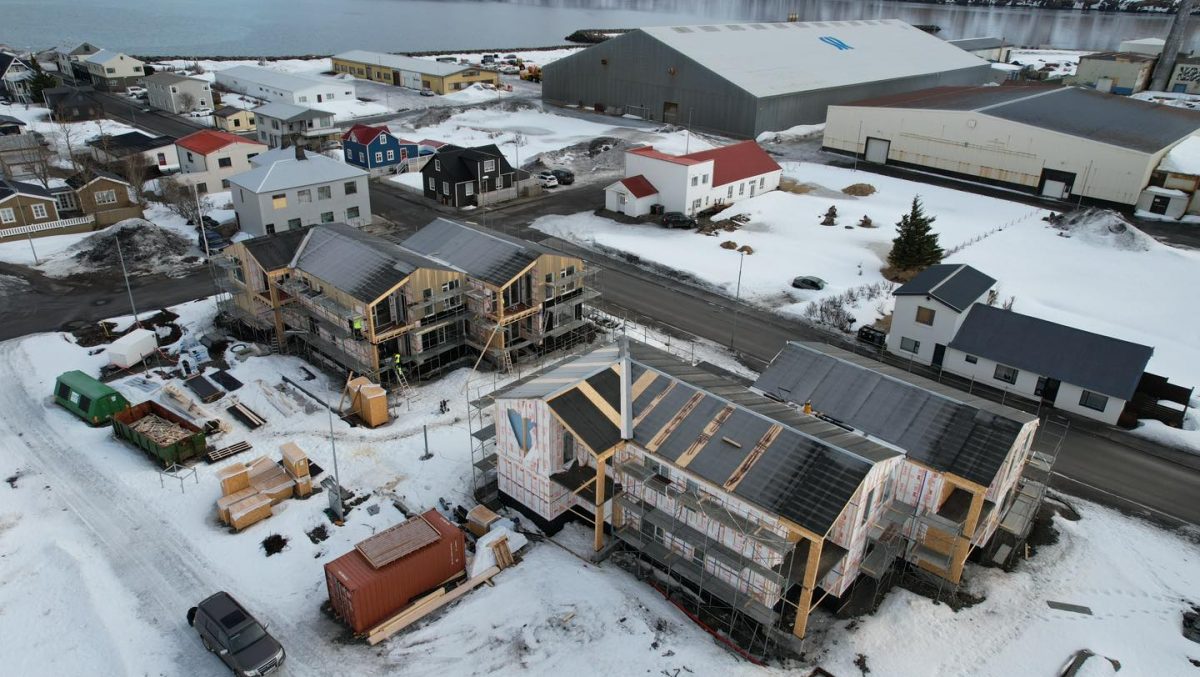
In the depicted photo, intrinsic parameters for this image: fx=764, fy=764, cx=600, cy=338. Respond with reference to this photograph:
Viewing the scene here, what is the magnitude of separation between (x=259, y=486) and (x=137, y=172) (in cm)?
4815

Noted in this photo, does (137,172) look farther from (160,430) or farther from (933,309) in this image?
(933,309)

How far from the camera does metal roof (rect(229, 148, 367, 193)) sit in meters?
54.7

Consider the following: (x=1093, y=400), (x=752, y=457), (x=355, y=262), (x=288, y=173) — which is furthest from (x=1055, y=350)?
(x=288, y=173)

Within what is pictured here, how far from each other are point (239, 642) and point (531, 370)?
2039cm

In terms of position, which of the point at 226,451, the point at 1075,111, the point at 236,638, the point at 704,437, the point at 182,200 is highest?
the point at 1075,111

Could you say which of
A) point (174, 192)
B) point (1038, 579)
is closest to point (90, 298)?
point (174, 192)

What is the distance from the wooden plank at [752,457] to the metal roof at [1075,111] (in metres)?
63.3

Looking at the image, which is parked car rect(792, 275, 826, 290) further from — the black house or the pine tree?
the black house

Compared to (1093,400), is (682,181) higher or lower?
higher

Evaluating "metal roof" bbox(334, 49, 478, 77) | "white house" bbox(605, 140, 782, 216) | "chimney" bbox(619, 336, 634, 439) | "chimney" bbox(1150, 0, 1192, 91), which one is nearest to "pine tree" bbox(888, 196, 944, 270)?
"white house" bbox(605, 140, 782, 216)

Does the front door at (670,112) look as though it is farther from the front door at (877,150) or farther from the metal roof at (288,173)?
the metal roof at (288,173)

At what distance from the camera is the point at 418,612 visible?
2461 centimetres

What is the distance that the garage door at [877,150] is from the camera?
8150cm

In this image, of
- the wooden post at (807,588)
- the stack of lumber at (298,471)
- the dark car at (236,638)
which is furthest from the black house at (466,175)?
the wooden post at (807,588)
